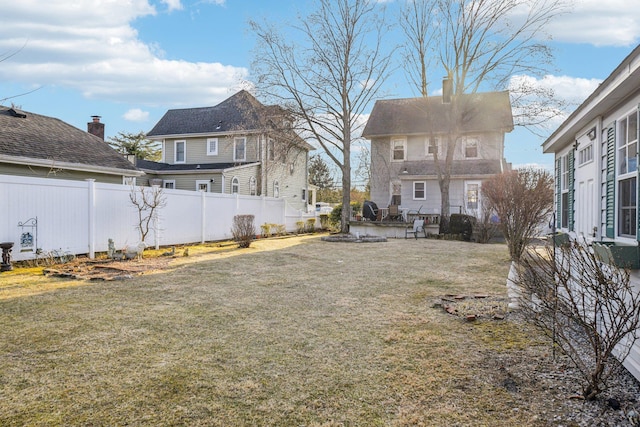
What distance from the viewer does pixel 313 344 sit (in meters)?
4.02

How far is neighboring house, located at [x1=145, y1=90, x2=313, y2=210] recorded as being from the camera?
2083cm

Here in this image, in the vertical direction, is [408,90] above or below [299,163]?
above

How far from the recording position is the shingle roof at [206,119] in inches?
965

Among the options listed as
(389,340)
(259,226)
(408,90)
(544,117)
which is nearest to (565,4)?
(544,117)

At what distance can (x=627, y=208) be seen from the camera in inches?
175

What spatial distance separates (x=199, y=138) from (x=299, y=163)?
7.45 metres

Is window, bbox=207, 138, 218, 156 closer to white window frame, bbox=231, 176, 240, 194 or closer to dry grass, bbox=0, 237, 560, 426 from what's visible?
white window frame, bbox=231, 176, 240, 194

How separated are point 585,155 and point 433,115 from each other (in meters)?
18.0

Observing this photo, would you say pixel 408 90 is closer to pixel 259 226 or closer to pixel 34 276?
Result: pixel 259 226

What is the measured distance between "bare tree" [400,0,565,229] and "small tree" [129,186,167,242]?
13.7m

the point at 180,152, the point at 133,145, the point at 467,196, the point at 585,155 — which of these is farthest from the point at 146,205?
the point at 133,145

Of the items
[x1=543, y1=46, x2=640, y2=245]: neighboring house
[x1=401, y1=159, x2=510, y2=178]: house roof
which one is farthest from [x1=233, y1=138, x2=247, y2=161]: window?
[x1=543, y1=46, x2=640, y2=245]: neighboring house

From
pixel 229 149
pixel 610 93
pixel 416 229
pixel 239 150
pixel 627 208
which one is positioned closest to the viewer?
pixel 610 93

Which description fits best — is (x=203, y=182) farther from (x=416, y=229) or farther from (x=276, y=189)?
(x=416, y=229)
